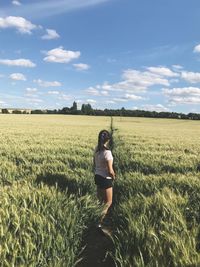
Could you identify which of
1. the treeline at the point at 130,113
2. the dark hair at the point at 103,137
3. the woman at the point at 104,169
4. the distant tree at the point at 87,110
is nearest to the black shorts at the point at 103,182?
the woman at the point at 104,169

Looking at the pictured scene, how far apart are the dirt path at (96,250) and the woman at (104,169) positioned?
1.22 m

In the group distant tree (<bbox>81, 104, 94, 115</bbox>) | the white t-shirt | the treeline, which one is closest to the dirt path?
the white t-shirt

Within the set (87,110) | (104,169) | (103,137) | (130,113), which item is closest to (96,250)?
(104,169)

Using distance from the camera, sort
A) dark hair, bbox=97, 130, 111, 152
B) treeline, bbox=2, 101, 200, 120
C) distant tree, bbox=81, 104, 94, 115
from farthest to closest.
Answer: distant tree, bbox=81, 104, 94, 115, treeline, bbox=2, 101, 200, 120, dark hair, bbox=97, 130, 111, 152

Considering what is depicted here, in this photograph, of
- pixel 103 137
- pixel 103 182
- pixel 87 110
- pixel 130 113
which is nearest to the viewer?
pixel 103 137

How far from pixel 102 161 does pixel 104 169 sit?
18cm

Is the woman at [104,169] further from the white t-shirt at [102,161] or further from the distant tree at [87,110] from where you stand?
the distant tree at [87,110]

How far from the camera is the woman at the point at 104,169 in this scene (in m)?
7.70

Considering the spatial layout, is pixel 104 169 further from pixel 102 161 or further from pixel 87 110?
pixel 87 110

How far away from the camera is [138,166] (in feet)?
41.7

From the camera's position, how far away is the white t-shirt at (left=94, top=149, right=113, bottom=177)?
25.4ft

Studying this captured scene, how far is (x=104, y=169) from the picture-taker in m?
7.84

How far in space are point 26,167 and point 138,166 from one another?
3599 millimetres

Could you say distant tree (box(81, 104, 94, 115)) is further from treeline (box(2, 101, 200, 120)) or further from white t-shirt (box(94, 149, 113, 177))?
white t-shirt (box(94, 149, 113, 177))
